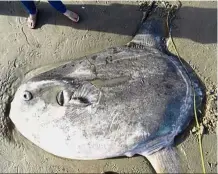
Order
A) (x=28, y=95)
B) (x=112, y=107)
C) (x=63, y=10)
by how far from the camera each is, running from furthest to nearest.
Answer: (x=63, y=10), (x=28, y=95), (x=112, y=107)

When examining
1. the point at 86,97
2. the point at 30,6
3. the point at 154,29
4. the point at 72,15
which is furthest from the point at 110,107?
the point at 30,6

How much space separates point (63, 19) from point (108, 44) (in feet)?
2.70

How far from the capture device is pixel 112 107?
17.7 feet

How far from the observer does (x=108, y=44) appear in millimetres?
6043

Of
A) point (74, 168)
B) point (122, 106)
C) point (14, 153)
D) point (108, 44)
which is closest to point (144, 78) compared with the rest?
point (122, 106)

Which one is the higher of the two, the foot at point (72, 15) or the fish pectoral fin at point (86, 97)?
the foot at point (72, 15)

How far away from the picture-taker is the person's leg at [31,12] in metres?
5.62

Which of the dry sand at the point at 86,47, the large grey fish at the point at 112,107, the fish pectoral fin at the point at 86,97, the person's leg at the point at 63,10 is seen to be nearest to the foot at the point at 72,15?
the person's leg at the point at 63,10

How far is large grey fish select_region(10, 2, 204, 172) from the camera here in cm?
539

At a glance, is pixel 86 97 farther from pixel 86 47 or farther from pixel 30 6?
pixel 30 6

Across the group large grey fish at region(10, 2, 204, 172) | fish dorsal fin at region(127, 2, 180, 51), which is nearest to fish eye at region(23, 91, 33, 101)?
large grey fish at region(10, 2, 204, 172)

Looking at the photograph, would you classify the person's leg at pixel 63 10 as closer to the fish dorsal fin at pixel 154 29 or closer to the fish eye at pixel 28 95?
the fish dorsal fin at pixel 154 29

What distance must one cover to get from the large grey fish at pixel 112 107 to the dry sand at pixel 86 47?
0.68ft

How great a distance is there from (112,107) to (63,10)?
163 centimetres
